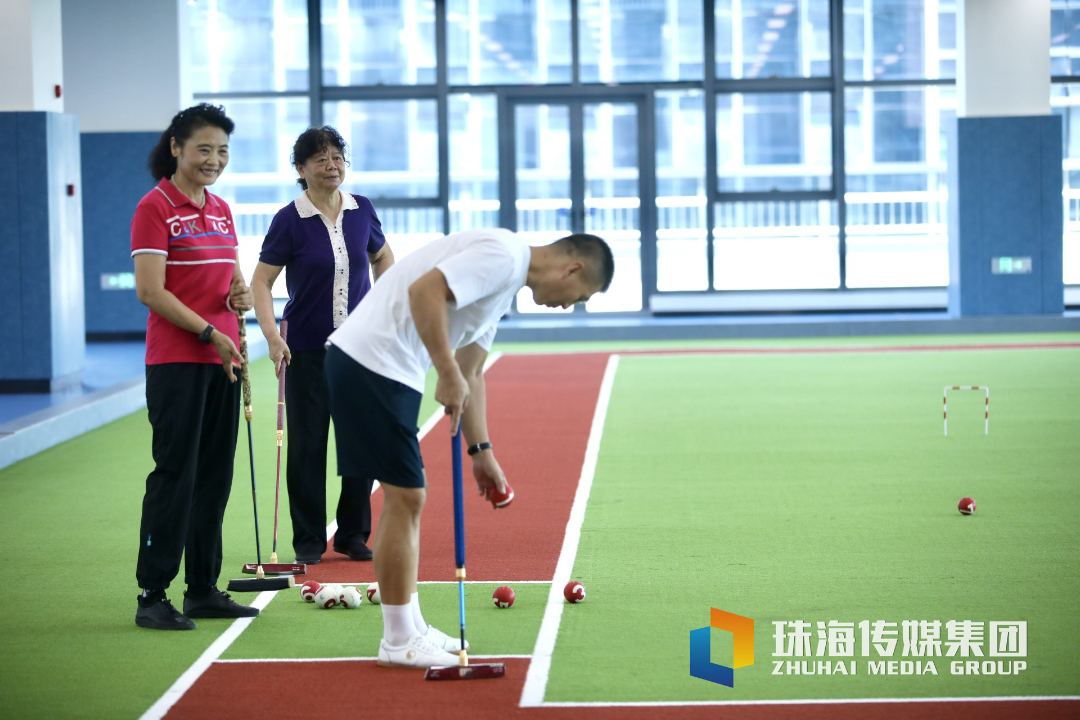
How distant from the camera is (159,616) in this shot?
156 inches

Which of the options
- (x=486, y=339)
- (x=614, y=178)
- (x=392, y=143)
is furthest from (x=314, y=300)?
(x=614, y=178)

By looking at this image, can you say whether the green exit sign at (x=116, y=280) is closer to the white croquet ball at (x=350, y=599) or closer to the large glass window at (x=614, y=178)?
the large glass window at (x=614, y=178)

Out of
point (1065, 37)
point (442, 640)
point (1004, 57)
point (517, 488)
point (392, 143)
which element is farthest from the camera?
point (392, 143)

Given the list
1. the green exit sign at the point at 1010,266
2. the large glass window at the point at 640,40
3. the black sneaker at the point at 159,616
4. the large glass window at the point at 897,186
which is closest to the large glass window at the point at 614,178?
the large glass window at the point at 640,40

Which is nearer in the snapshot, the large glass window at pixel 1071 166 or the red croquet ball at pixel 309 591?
the red croquet ball at pixel 309 591

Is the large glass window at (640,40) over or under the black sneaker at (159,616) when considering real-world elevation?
over

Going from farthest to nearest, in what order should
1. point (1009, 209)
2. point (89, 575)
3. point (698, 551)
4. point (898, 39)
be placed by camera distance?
Answer: 1. point (898, 39)
2. point (1009, 209)
3. point (698, 551)
4. point (89, 575)

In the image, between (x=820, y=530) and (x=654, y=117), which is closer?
Result: (x=820, y=530)

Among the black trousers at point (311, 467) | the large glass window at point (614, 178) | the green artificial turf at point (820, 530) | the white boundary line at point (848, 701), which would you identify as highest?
the large glass window at point (614, 178)

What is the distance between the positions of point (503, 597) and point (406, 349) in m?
1.17

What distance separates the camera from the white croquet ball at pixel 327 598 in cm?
419

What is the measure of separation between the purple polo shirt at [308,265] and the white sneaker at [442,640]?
1.60 meters

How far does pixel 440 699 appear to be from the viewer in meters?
3.31

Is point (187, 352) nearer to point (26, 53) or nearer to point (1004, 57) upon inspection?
point (26, 53)
